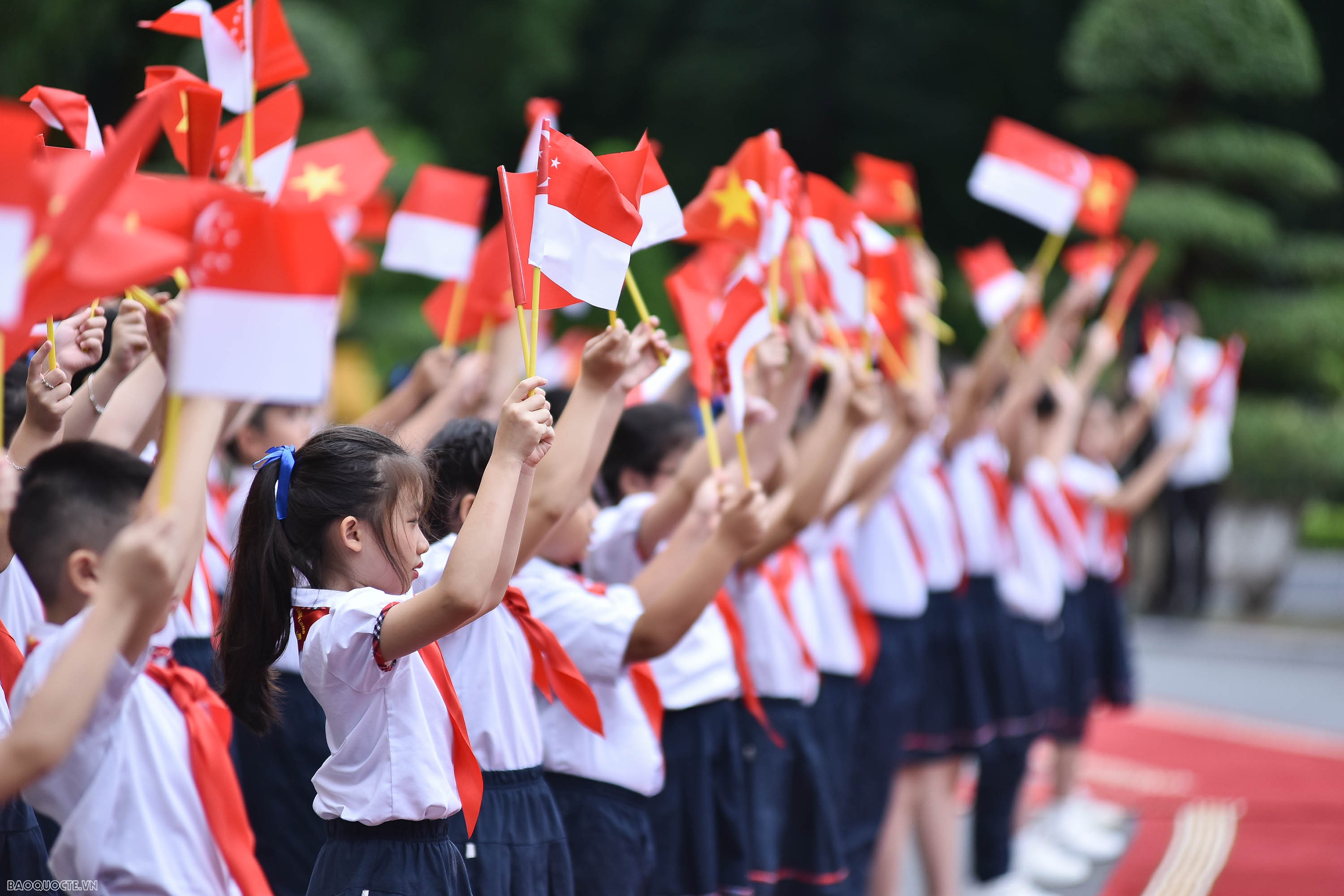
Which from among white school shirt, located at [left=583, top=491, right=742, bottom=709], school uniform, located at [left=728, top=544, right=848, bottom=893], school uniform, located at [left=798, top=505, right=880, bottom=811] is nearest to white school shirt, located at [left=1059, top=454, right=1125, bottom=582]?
school uniform, located at [left=798, top=505, right=880, bottom=811]

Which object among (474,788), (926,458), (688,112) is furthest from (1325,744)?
(688,112)

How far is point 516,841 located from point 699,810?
0.87 meters

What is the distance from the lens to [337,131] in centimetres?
1494

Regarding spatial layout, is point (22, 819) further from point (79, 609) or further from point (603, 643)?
point (603, 643)

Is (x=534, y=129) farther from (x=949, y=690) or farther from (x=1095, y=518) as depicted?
(x=1095, y=518)

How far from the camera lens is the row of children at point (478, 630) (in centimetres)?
203

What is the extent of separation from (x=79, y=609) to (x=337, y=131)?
13596mm

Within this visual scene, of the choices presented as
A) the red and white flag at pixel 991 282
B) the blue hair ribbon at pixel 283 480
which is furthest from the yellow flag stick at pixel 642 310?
the red and white flag at pixel 991 282

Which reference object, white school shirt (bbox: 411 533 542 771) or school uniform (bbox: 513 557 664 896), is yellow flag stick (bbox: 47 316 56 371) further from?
school uniform (bbox: 513 557 664 896)

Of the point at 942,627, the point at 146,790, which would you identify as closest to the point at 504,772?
the point at 146,790

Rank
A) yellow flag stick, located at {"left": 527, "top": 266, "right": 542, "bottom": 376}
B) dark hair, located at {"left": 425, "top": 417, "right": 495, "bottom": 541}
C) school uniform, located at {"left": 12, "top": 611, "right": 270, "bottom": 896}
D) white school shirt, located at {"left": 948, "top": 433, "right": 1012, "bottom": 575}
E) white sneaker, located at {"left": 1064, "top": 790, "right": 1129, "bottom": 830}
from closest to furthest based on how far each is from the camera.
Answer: school uniform, located at {"left": 12, "top": 611, "right": 270, "bottom": 896} → yellow flag stick, located at {"left": 527, "top": 266, "right": 542, "bottom": 376} → dark hair, located at {"left": 425, "top": 417, "right": 495, "bottom": 541} → white school shirt, located at {"left": 948, "top": 433, "right": 1012, "bottom": 575} → white sneaker, located at {"left": 1064, "top": 790, "right": 1129, "bottom": 830}

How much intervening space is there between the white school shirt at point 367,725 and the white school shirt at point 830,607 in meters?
2.16

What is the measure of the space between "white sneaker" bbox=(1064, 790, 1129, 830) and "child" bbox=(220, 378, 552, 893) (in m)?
4.58

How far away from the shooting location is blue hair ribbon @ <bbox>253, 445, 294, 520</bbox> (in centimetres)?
230
